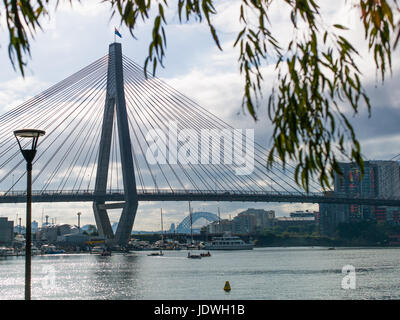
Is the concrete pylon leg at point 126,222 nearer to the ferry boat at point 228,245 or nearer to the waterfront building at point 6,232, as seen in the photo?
the ferry boat at point 228,245

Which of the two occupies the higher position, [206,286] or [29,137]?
[29,137]

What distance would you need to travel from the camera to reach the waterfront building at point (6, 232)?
486ft

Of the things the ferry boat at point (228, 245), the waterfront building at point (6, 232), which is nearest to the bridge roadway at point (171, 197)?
the ferry boat at point (228, 245)

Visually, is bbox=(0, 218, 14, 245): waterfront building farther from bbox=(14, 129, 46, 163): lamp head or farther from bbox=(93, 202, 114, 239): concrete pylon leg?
bbox=(14, 129, 46, 163): lamp head

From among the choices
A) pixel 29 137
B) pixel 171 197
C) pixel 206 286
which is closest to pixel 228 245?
pixel 171 197

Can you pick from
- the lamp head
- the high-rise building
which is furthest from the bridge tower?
the high-rise building

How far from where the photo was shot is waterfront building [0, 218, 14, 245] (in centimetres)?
14812

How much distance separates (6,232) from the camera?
15150 cm

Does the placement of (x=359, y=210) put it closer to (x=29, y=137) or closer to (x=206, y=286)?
(x=206, y=286)

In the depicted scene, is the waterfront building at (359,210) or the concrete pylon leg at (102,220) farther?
the waterfront building at (359,210)

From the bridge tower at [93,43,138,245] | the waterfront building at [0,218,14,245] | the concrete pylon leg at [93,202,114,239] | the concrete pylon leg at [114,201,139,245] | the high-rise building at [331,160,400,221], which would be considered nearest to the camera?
the bridge tower at [93,43,138,245]

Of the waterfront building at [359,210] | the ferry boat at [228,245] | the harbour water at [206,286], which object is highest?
the waterfront building at [359,210]

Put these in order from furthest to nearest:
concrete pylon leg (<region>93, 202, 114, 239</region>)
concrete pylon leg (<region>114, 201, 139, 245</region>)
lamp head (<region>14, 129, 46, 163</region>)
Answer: concrete pylon leg (<region>93, 202, 114, 239</region>), concrete pylon leg (<region>114, 201, 139, 245</region>), lamp head (<region>14, 129, 46, 163</region>)

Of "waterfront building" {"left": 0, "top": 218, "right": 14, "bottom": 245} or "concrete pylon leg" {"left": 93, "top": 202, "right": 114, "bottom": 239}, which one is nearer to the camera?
"concrete pylon leg" {"left": 93, "top": 202, "right": 114, "bottom": 239}
